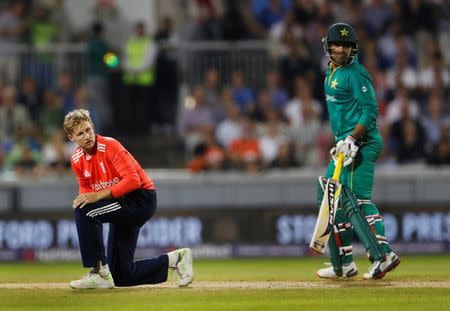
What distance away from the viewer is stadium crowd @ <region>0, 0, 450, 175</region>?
1912cm

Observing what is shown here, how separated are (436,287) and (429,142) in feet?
28.3

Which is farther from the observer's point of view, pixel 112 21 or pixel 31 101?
pixel 112 21

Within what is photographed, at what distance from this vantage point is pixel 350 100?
1106 cm

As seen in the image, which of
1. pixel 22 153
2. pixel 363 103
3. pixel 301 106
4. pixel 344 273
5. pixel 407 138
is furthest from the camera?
pixel 301 106

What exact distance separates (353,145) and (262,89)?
9385 mm

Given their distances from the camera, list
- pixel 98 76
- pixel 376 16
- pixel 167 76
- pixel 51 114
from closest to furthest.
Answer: pixel 51 114 → pixel 167 76 → pixel 98 76 → pixel 376 16

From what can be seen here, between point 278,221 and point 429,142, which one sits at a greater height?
point 429,142

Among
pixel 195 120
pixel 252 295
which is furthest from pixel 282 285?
pixel 195 120

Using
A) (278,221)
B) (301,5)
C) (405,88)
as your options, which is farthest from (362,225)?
(301,5)

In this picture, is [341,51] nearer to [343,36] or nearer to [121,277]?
[343,36]

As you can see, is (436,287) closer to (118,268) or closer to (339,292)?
(339,292)

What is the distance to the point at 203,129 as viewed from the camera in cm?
1942

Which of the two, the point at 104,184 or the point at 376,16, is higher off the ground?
the point at 376,16

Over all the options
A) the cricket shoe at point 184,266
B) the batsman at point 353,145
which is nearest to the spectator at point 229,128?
the batsman at point 353,145
